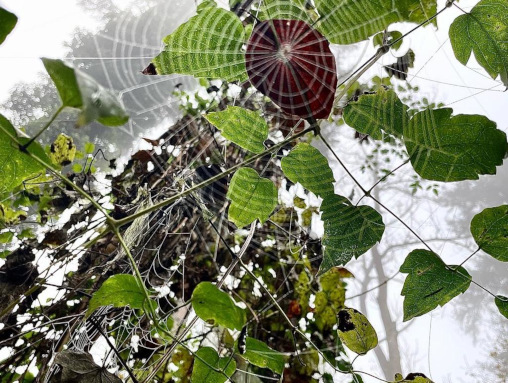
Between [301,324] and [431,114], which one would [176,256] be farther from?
[431,114]

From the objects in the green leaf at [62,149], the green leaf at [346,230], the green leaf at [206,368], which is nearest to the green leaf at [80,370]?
the green leaf at [206,368]

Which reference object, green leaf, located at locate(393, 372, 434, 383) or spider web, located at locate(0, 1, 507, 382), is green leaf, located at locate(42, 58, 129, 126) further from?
green leaf, located at locate(393, 372, 434, 383)

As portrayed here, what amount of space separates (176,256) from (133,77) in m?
0.34

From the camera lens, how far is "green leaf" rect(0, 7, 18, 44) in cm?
12

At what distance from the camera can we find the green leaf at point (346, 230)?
22 cm

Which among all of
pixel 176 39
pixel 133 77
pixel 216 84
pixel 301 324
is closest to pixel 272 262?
pixel 301 324

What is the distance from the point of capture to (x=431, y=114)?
21cm

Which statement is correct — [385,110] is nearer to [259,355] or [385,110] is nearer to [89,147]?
[259,355]

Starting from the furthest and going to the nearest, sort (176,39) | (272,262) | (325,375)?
(272,262)
(325,375)
(176,39)

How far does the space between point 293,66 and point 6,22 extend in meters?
0.12

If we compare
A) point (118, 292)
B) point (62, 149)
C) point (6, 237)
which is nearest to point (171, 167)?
point (62, 149)

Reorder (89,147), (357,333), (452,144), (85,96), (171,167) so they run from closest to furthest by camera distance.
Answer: (85,96), (452,144), (357,333), (171,167), (89,147)

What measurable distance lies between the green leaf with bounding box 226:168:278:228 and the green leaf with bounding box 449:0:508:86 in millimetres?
149

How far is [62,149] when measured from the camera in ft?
2.03
